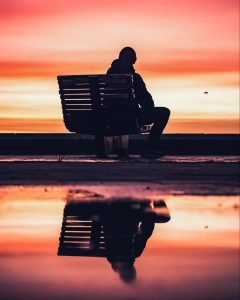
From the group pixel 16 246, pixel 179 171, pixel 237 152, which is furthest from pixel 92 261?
pixel 237 152

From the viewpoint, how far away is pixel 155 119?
14.8 metres

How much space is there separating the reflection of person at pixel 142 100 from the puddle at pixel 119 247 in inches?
282

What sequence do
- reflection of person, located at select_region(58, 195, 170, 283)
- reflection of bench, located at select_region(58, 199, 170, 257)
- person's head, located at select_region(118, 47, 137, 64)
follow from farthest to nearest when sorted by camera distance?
person's head, located at select_region(118, 47, 137, 64)
reflection of bench, located at select_region(58, 199, 170, 257)
reflection of person, located at select_region(58, 195, 170, 283)

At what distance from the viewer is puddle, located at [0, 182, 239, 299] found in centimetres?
332

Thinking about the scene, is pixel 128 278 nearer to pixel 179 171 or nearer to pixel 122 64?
pixel 179 171

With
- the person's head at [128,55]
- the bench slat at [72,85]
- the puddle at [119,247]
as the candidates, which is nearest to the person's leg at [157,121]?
the person's head at [128,55]

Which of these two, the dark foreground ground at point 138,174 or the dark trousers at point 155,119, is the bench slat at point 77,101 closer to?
the dark trousers at point 155,119

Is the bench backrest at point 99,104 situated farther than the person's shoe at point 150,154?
No

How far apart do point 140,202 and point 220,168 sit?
18.4ft

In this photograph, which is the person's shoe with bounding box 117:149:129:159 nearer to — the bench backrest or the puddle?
the bench backrest

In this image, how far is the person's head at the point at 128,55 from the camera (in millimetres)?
14344

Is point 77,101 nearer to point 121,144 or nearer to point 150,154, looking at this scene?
point 121,144

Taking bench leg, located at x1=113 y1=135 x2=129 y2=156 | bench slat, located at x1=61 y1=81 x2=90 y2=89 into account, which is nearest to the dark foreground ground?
bench leg, located at x1=113 y1=135 x2=129 y2=156

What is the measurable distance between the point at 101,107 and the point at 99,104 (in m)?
0.07
